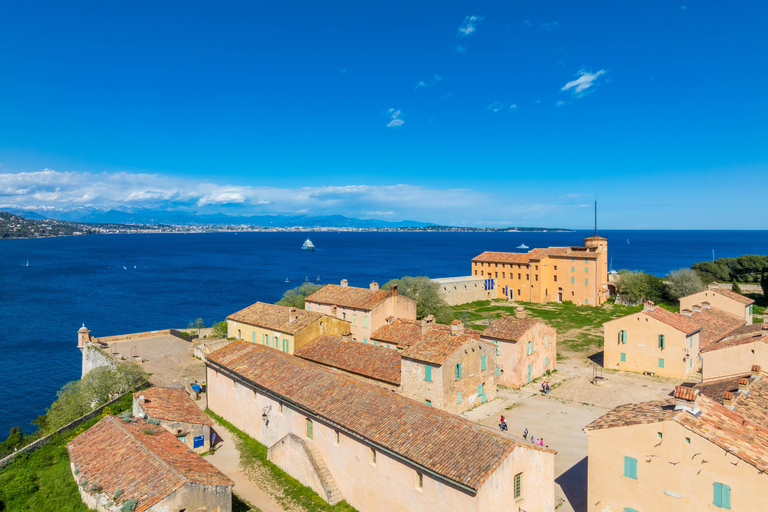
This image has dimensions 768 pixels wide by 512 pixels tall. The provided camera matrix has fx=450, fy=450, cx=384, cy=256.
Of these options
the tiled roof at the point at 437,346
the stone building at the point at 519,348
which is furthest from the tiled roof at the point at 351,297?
the tiled roof at the point at 437,346

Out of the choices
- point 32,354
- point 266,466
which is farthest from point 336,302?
point 32,354

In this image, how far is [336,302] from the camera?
44562 millimetres

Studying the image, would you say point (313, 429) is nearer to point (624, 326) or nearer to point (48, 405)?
point (624, 326)

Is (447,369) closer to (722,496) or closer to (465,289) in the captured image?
(722,496)

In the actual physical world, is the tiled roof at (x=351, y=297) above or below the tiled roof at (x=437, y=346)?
above

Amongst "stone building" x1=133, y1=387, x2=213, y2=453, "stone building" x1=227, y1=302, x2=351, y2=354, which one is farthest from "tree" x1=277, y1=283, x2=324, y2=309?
"stone building" x1=133, y1=387, x2=213, y2=453

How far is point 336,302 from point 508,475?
30.0 m

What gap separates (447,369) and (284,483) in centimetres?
1103

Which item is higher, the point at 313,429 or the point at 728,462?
the point at 728,462

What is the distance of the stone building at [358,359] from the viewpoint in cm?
2989

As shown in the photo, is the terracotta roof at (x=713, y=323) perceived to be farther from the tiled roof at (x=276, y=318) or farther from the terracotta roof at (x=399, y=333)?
the tiled roof at (x=276, y=318)

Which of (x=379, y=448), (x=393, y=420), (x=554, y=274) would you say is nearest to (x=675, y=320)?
(x=393, y=420)

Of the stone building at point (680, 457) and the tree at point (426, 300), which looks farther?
the tree at point (426, 300)

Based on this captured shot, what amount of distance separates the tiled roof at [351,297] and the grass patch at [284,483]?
16629 mm
